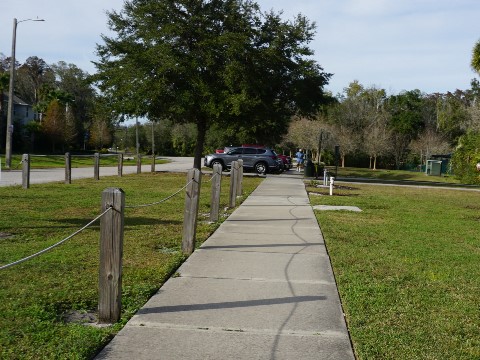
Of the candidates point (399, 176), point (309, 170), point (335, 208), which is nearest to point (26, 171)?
point (335, 208)

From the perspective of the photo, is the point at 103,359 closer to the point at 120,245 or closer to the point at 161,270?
the point at 120,245

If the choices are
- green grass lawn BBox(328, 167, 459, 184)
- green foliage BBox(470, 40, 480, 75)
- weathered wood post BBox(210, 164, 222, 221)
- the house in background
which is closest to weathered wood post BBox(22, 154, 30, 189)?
weathered wood post BBox(210, 164, 222, 221)

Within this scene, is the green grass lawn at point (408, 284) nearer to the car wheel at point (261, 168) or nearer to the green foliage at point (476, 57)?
the green foliage at point (476, 57)

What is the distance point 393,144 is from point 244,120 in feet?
148

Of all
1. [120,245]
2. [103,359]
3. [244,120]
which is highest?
[244,120]

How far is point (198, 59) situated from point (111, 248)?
21.5 m

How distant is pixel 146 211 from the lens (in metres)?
12.2

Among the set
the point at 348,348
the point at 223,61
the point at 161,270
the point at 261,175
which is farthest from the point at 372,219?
the point at 261,175

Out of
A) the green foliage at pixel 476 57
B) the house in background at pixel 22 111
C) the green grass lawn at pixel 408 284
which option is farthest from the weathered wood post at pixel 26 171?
the house in background at pixel 22 111

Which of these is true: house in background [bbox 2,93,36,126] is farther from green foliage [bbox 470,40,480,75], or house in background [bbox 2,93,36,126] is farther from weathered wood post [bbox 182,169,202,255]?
weathered wood post [bbox 182,169,202,255]

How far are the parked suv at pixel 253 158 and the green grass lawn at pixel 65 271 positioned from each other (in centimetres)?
2010

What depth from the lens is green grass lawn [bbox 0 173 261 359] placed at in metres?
4.11

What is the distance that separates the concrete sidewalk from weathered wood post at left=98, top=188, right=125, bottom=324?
0.33 meters

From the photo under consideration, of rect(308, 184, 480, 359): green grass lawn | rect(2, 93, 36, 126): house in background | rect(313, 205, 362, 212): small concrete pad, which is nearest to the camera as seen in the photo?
rect(308, 184, 480, 359): green grass lawn
